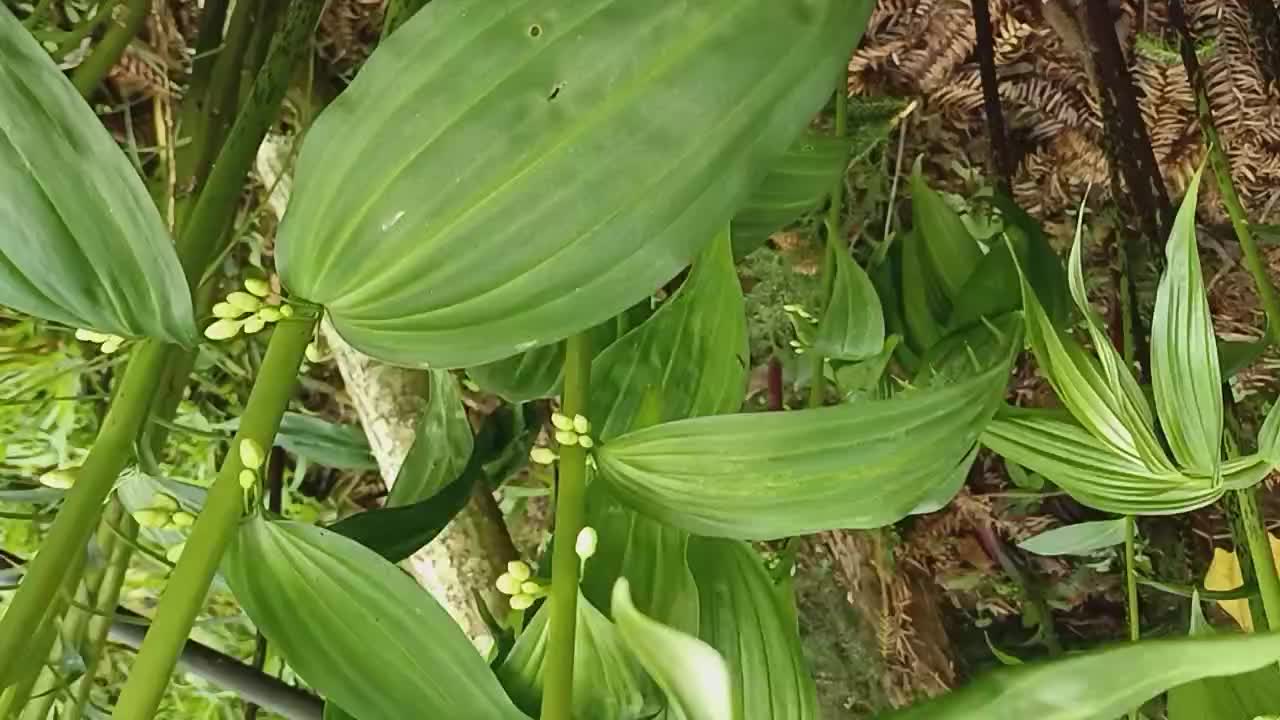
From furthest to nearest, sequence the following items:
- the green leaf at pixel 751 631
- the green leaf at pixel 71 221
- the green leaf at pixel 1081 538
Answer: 1. the green leaf at pixel 1081 538
2. the green leaf at pixel 751 631
3. the green leaf at pixel 71 221

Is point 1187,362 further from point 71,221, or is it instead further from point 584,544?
point 71,221

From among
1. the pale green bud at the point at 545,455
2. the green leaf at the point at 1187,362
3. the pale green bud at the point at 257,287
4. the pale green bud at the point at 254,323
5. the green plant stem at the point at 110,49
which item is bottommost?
the pale green bud at the point at 545,455

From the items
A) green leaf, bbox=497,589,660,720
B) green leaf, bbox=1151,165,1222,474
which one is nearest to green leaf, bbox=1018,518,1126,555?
green leaf, bbox=1151,165,1222,474

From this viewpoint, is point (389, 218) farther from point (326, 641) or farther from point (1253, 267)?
point (1253, 267)

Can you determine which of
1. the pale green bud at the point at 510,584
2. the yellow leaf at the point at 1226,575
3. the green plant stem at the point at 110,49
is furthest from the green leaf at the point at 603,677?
the yellow leaf at the point at 1226,575

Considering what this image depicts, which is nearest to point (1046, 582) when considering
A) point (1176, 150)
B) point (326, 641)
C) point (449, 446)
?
point (1176, 150)

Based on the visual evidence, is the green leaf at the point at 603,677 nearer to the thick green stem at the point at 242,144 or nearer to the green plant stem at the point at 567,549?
the green plant stem at the point at 567,549

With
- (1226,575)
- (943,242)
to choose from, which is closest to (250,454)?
(943,242)
